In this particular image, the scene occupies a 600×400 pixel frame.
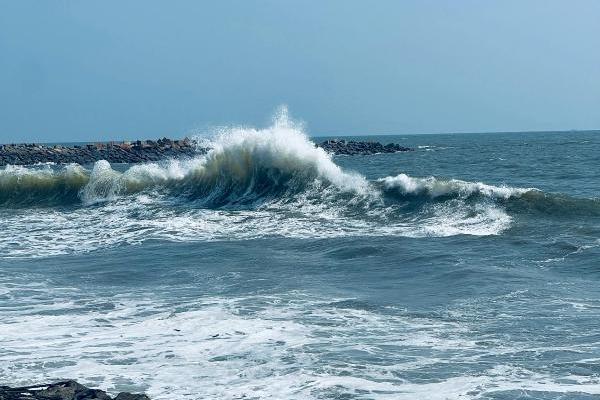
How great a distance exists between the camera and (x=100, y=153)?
6294cm

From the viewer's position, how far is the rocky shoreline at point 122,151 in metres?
57.8

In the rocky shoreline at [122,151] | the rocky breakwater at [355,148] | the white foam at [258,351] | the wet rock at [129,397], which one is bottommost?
the white foam at [258,351]

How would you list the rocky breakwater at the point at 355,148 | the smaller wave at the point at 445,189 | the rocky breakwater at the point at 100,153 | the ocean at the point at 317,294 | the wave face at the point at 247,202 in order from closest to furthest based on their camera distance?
the ocean at the point at 317,294, the wave face at the point at 247,202, the smaller wave at the point at 445,189, the rocky breakwater at the point at 100,153, the rocky breakwater at the point at 355,148

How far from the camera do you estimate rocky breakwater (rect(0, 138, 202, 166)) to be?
5772 cm

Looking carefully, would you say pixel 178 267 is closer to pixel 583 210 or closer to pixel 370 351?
pixel 370 351

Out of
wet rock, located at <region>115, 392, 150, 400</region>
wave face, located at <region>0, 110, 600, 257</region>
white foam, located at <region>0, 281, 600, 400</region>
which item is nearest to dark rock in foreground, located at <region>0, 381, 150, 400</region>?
wet rock, located at <region>115, 392, 150, 400</region>

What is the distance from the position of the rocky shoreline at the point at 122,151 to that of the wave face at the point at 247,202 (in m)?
26.6

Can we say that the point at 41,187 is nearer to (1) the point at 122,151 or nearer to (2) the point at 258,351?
(2) the point at 258,351

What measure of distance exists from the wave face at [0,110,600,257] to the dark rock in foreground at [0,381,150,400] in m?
9.25

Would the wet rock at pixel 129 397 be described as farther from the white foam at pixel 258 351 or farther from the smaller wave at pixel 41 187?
the smaller wave at pixel 41 187

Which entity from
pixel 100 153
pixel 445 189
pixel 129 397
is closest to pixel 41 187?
pixel 445 189

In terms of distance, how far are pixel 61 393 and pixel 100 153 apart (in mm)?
58159

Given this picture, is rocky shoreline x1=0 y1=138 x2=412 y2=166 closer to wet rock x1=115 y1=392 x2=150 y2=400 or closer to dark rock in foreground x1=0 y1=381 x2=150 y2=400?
dark rock in foreground x1=0 y1=381 x2=150 y2=400

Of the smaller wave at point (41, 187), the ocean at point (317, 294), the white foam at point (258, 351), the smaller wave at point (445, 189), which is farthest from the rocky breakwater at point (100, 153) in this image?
the white foam at point (258, 351)
